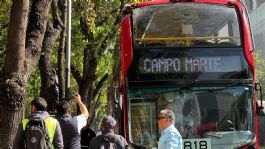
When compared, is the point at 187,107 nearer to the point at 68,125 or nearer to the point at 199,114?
the point at 199,114

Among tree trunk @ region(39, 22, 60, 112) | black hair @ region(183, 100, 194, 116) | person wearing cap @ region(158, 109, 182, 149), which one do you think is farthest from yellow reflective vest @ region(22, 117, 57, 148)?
tree trunk @ region(39, 22, 60, 112)

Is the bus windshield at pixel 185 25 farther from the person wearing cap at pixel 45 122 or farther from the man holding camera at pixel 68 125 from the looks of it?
the person wearing cap at pixel 45 122

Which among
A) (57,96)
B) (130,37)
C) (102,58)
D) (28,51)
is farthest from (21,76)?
(102,58)

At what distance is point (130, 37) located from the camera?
415 inches

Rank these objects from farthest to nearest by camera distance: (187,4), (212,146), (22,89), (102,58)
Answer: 1. (102,58)
2. (187,4)
3. (212,146)
4. (22,89)

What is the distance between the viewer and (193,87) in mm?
A: 10477

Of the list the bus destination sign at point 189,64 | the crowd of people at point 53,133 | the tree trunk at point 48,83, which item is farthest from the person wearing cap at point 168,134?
the tree trunk at point 48,83

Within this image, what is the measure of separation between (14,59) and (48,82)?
5.18m

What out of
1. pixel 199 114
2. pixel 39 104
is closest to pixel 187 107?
pixel 199 114

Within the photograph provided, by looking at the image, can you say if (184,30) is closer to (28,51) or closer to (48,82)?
(28,51)

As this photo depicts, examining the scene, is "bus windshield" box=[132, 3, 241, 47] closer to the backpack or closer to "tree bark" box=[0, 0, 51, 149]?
"tree bark" box=[0, 0, 51, 149]

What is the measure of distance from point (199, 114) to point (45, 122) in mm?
4113

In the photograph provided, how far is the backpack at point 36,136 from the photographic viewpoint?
681 cm

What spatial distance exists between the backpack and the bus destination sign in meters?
3.88
